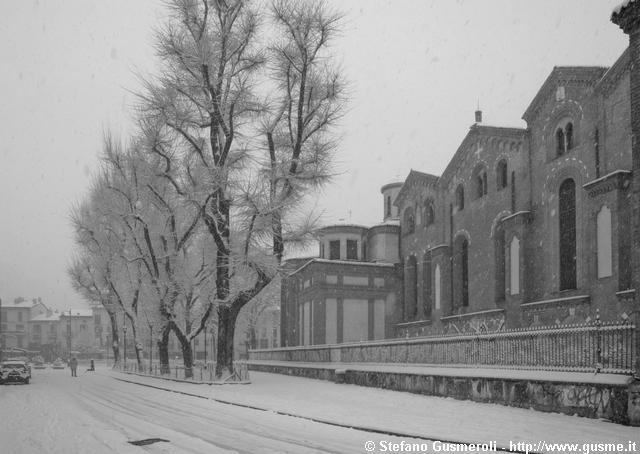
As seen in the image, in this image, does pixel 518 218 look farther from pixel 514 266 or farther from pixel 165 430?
pixel 165 430

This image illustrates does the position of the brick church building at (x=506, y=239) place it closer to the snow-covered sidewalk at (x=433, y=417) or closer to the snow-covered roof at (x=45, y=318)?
the snow-covered sidewalk at (x=433, y=417)

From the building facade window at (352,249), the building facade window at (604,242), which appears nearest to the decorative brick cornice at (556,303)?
the building facade window at (604,242)

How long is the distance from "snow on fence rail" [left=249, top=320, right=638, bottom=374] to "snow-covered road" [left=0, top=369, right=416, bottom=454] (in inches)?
207

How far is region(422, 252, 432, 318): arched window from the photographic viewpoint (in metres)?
39.0

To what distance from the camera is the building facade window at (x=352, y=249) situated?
4588 centimetres

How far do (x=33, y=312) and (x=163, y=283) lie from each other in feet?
339

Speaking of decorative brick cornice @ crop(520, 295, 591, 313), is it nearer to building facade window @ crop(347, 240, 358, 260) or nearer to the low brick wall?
the low brick wall

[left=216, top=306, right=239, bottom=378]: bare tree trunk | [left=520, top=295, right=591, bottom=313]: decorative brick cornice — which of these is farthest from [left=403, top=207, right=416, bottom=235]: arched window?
[left=216, top=306, right=239, bottom=378]: bare tree trunk

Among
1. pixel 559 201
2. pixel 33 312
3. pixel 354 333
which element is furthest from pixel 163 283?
pixel 33 312

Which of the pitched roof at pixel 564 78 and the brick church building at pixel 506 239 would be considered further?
the pitched roof at pixel 564 78

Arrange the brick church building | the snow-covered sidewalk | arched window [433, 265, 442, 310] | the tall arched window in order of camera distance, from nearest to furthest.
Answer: the snow-covered sidewalk, the brick church building, the tall arched window, arched window [433, 265, 442, 310]

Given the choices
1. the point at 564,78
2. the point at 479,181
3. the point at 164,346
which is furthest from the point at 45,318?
the point at 564,78

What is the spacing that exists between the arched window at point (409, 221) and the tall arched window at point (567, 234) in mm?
15360

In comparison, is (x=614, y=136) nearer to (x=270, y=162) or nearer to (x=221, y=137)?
(x=270, y=162)
